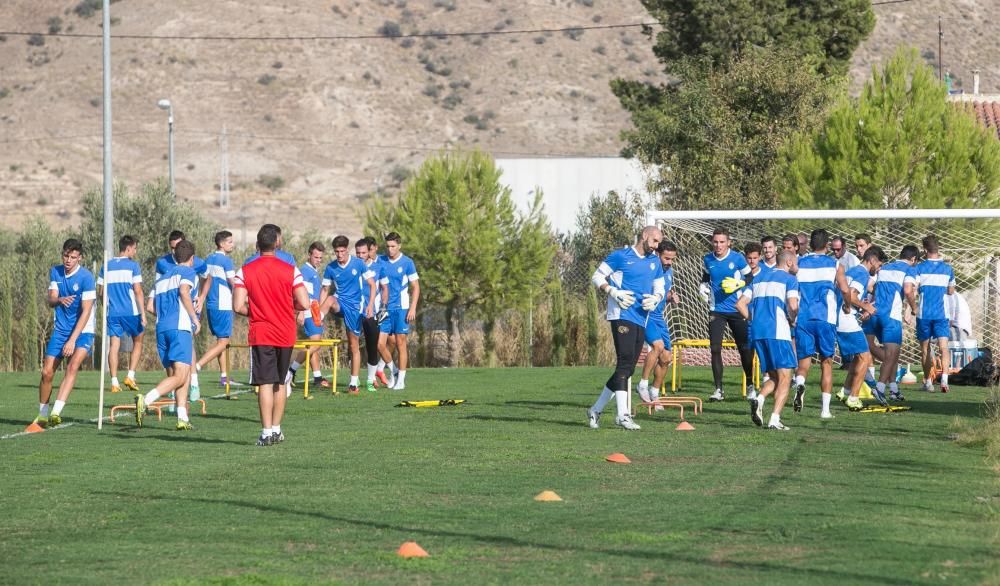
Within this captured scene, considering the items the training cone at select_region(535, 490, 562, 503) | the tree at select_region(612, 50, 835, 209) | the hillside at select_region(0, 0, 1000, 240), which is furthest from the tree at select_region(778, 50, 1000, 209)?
the hillside at select_region(0, 0, 1000, 240)

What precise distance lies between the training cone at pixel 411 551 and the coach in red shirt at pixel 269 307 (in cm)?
592

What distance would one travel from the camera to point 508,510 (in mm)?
9594

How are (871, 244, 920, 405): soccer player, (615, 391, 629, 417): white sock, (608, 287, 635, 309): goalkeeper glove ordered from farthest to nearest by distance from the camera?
(871, 244, 920, 405): soccer player
(615, 391, 629, 417): white sock
(608, 287, 635, 309): goalkeeper glove

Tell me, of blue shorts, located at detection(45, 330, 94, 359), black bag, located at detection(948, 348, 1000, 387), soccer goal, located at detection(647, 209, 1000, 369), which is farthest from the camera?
soccer goal, located at detection(647, 209, 1000, 369)

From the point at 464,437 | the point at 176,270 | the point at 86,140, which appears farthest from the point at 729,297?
the point at 86,140

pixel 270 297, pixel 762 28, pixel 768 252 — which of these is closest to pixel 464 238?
pixel 762 28

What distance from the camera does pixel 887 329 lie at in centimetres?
1962

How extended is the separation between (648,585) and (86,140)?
80889 millimetres

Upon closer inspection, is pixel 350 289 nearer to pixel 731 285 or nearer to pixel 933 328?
pixel 731 285

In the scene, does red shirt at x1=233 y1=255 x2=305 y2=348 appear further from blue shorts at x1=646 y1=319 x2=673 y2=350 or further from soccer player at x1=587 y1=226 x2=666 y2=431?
blue shorts at x1=646 y1=319 x2=673 y2=350

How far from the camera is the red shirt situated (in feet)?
45.0

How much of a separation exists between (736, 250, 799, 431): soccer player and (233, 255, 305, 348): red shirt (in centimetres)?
499

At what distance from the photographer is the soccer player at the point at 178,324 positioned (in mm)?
15695

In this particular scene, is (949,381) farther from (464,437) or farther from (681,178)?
(681,178)
